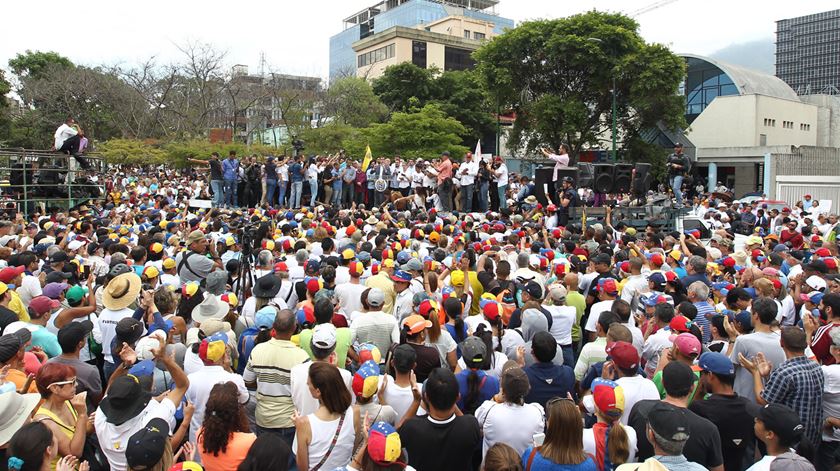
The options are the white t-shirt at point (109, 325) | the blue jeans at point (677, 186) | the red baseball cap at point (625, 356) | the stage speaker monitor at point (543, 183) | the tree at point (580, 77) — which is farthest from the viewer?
the tree at point (580, 77)

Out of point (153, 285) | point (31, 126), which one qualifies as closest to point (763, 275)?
point (153, 285)

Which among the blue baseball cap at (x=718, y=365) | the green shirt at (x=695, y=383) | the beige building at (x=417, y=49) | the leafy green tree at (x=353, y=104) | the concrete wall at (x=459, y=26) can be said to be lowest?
the green shirt at (x=695, y=383)

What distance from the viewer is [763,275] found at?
6883mm

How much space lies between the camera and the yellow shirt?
573 cm

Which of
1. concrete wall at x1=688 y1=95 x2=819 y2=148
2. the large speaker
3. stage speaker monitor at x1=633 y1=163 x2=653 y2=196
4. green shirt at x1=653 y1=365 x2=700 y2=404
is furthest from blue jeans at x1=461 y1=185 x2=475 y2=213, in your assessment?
concrete wall at x1=688 y1=95 x2=819 y2=148

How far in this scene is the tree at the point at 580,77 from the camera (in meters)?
33.5

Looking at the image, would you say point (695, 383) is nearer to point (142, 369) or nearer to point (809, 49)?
point (142, 369)

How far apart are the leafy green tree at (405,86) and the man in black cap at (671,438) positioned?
4585 centimetres

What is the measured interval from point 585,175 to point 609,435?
1443 centimetres

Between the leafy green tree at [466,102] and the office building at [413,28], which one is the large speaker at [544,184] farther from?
the office building at [413,28]

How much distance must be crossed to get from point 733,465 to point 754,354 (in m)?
1.04

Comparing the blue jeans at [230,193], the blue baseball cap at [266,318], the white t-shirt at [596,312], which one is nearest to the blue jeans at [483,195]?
the blue jeans at [230,193]

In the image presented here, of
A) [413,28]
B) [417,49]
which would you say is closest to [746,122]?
[417,49]

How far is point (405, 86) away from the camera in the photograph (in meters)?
49.1
